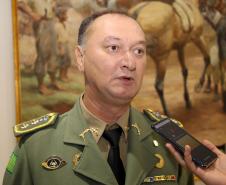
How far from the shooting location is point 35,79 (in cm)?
135

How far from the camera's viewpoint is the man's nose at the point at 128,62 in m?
0.80

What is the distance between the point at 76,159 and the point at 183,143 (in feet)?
0.88

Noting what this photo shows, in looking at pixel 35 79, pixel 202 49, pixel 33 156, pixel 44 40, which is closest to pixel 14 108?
pixel 35 79

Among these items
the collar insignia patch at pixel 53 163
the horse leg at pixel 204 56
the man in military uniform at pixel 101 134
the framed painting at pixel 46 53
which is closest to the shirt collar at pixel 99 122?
the man in military uniform at pixel 101 134

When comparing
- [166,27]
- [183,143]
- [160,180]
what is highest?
[166,27]

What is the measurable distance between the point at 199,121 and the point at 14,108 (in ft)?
2.71

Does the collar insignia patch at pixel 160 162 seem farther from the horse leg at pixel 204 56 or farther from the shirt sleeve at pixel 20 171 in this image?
the horse leg at pixel 204 56

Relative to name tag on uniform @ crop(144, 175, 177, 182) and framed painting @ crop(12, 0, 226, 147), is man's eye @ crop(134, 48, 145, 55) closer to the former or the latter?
name tag on uniform @ crop(144, 175, 177, 182)

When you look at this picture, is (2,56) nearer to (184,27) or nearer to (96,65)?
(96,65)

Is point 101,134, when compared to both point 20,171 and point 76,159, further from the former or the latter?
point 20,171

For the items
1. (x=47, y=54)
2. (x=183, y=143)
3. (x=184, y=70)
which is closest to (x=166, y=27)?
(x=184, y=70)

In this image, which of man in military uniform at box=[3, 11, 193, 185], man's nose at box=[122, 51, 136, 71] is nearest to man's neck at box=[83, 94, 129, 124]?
man in military uniform at box=[3, 11, 193, 185]

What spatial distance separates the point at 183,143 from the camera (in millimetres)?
816

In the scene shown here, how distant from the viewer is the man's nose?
0.80 m
